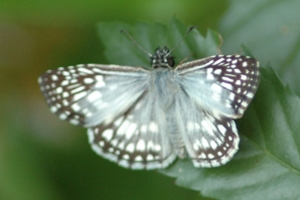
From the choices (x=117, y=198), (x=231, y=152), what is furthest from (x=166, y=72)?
(x=117, y=198)

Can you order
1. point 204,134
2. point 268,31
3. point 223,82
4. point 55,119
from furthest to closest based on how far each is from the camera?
point 55,119, point 268,31, point 204,134, point 223,82

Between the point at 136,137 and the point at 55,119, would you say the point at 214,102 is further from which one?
the point at 55,119

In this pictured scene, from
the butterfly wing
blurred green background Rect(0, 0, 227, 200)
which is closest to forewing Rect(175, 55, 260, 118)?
the butterfly wing

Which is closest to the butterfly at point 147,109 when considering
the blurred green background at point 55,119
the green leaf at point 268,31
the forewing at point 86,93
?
the forewing at point 86,93

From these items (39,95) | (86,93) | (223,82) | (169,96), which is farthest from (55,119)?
(223,82)

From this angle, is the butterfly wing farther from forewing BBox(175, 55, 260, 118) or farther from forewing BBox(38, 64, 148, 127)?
forewing BBox(38, 64, 148, 127)

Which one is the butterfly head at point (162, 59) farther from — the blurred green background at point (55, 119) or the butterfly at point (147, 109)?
the blurred green background at point (55, 119)
